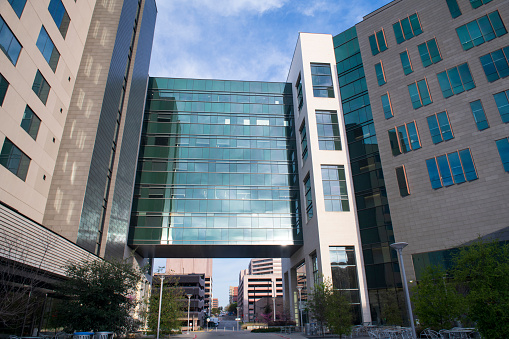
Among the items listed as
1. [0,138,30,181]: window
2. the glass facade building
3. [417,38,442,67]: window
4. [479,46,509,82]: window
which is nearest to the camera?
[0,138,30,181]: window

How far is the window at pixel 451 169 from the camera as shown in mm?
32094

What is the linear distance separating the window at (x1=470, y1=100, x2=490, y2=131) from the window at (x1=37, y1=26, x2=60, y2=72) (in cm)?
3799

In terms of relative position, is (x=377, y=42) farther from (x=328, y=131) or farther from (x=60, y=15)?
(x=60, y=15)

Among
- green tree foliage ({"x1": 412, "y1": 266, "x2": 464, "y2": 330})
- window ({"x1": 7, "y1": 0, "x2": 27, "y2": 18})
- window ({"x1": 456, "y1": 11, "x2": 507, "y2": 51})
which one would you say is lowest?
green tree foliage ({"x1": 412, "y1": 266, "x2": 464, "y2": 330})

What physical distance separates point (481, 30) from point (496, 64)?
14.0ft

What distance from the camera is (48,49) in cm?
2755

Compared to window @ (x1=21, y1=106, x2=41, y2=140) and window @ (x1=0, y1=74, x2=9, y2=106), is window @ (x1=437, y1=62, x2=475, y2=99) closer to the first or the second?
window @ (x1=21, y1=106, x2=41, y2=140)

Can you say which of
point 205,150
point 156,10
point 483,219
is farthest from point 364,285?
point 156,10

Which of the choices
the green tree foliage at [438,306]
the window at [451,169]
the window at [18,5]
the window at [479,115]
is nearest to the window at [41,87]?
the window at [18,5]

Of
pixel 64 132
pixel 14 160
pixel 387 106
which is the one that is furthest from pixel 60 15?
pixel 387 106

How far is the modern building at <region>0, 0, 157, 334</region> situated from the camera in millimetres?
21938

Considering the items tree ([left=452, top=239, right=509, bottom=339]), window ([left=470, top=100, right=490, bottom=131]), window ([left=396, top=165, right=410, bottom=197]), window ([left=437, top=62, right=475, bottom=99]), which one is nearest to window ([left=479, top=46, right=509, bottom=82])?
window ([left=437, top=62, right=475, bottom=99])

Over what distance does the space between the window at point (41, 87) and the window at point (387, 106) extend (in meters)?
33.8

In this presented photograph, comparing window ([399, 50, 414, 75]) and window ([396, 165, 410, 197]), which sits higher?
window ([399, 50, 414, 75])
